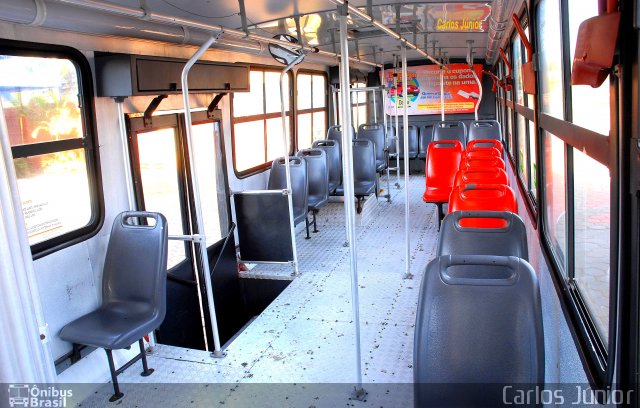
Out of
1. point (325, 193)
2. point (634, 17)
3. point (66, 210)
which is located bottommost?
point (325, 193)

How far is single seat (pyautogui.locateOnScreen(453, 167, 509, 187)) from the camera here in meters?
4.65

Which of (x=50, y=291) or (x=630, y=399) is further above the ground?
(x=630, y=399)

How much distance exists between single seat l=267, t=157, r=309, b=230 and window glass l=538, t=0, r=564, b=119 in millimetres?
3583

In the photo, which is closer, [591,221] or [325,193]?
[591,221]

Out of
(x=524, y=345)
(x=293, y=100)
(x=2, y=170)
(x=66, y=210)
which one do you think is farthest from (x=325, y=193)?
(x=2, y=170)

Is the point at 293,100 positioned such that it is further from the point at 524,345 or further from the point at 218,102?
the point at 524,345

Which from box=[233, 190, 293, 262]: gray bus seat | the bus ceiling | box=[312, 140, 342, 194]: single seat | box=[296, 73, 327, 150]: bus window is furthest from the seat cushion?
box=[296, 73, 327, 150]: bus window

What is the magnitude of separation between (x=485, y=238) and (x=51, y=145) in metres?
2.67

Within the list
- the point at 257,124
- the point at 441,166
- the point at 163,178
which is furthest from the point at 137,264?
the point at 441,166

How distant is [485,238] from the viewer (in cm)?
312

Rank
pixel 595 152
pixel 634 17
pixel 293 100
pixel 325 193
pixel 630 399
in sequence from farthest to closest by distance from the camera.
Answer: pixel 293 100, pixel 325 193, pixel 595 152, pixel 630 399, pixel 634 17

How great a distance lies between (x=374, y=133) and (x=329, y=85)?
1242mm

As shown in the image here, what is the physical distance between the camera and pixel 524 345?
6.95 ft

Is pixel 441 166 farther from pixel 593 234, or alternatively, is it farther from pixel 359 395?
pixel 593 234
